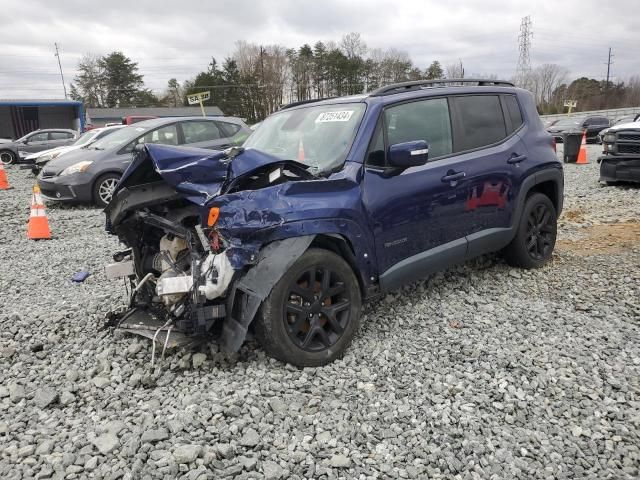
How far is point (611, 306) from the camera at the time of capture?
14.3 feet

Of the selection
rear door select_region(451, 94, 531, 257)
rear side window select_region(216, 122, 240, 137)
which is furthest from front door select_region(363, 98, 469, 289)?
rear side window select_region(216, 122, 240, 137)

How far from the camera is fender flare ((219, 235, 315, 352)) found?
3088 millimetres

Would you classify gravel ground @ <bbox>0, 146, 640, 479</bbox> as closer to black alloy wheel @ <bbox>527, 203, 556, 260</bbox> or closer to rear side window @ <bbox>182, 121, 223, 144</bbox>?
black alloy wheel @ <bbox>527, 203, 556, 260</bbox>

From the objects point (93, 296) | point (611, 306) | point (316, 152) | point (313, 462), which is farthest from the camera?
point (93, 296)

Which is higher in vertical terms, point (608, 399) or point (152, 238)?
point (152, 238)

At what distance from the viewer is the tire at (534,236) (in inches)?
199

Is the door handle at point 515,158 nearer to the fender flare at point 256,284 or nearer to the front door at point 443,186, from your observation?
the front door at point 443,186

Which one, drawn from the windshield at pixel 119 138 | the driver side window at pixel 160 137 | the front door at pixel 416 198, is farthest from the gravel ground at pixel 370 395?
the windshield at pixel 119 138

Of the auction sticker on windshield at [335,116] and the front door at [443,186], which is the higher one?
the auction sticker on windshield at [335,116]

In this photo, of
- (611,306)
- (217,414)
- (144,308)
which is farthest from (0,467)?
(611,306)

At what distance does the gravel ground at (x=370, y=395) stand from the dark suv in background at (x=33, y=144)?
18242 millimetres

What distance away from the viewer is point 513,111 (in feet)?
16.5

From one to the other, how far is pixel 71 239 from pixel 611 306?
694cm

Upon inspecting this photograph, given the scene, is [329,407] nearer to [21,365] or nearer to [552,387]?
[552,387]
